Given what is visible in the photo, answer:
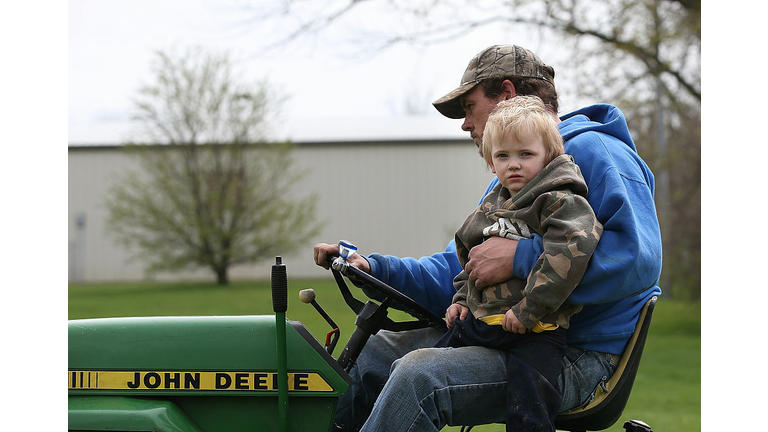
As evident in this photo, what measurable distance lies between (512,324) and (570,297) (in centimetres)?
18

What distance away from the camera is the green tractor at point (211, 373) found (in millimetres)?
1975

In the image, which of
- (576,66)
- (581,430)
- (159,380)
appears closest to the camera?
(159,380)

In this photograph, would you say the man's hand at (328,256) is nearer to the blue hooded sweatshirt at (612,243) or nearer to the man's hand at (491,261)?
the man's hand at (491,261)

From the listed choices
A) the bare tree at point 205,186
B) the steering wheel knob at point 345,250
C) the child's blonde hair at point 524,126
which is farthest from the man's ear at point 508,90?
the bare tree at point 205,186

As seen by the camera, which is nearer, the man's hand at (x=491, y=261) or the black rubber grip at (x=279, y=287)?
the black rubber grip at (x=279, y=287)

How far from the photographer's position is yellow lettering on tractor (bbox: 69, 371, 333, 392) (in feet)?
6.48

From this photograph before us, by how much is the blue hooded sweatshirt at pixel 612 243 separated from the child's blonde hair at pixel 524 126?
13cm

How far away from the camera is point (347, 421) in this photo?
2.29 meters

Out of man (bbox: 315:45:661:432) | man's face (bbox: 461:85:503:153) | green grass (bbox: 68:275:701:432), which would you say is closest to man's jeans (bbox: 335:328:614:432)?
man (bbox: 315:45:661:432)

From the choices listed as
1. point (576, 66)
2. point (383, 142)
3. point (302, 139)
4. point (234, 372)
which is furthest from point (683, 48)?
point (302, 139)

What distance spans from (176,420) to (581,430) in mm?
1190

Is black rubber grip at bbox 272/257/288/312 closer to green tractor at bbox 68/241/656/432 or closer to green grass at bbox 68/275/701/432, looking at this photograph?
green tractor at bbox 68/241/656/432

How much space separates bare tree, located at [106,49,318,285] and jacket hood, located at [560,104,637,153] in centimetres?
1732

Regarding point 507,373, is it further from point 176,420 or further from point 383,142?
point 383,142
